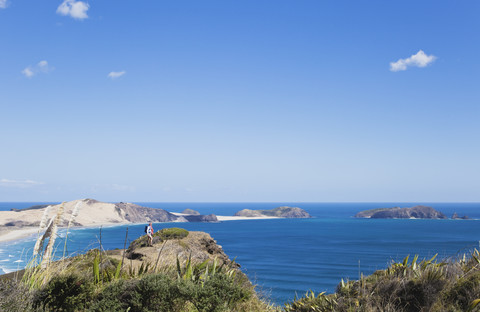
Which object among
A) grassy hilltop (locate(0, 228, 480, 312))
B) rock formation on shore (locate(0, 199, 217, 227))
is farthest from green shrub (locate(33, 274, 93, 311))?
rock formation on shore (locate(0, 199, 217, 227))

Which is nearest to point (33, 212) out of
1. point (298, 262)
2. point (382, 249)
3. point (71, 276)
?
point (298, 262)

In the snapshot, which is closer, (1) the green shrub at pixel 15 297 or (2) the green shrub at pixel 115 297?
(1) the green shrub at pixel 15 297

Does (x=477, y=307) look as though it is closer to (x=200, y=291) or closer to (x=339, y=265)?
(x=200, y=291)

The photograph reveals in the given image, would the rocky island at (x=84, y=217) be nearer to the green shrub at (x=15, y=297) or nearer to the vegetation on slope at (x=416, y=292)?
the green shrub at (x=15, y=297)

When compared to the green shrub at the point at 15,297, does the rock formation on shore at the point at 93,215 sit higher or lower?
lower

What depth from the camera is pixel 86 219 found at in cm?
17138

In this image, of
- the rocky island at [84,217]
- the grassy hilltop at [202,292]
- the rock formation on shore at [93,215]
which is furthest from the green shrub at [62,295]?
the rock formation on shore at [93,215]

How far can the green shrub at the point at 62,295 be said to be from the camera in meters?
8.55

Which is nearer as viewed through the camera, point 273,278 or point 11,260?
point 273,278

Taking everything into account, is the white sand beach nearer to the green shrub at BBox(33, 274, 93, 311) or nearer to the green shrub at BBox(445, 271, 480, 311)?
the green shrub at BBox(33, 274, 93, 311)

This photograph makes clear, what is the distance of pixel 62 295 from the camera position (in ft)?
28.6

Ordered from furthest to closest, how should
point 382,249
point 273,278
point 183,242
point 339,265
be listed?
point 382,249 → point 339,265 → point 273,278 → point 183,242

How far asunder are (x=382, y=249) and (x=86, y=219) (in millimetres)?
137702

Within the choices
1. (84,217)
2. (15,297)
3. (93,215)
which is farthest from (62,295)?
(93,215)
